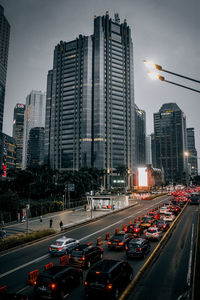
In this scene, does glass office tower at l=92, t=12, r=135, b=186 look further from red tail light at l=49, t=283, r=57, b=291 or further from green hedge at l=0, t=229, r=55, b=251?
red tail light at l=49, t=283, r=57, b=291

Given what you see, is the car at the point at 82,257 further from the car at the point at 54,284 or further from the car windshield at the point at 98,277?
the car windshield at the point at 98,277

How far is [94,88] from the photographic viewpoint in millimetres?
183125

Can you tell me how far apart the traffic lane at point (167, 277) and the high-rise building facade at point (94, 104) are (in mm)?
149333

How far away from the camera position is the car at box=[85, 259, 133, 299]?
12594 mm

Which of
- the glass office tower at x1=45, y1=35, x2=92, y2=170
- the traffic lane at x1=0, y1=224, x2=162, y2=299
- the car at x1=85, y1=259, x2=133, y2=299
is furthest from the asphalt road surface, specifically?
the glass office tower at x1=45, y1=35, x2=92, y2=170

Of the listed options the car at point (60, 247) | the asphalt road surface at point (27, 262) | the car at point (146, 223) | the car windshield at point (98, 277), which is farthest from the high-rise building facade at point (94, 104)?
the car windshield at point (98, 277)

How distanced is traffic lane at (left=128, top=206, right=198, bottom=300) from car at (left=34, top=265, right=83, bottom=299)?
3.83 meters

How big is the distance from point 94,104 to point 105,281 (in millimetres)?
175121

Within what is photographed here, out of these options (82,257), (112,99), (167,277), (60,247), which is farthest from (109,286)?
(112,99)

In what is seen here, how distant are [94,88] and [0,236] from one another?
6530 inches

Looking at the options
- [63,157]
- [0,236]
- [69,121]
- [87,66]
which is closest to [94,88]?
[87,66]

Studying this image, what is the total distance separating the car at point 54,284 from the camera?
1276 centimetres

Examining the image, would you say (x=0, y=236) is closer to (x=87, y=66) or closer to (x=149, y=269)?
(x=149, y=269)

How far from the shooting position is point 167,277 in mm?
16156
